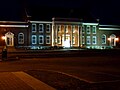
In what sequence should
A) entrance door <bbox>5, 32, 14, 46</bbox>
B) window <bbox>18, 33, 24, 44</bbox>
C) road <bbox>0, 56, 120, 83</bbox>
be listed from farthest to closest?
window <bbox>18, 33, 24, 44</bbox>
entrance door <bbox>5, 32, 14, 46</bbox>
road <bbox>0, 56, 120, 83</bbox>

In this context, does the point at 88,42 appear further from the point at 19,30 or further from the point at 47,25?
the point at 19,30

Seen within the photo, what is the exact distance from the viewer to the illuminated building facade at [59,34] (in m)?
67.4

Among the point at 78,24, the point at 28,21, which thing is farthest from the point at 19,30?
the point at 78,24

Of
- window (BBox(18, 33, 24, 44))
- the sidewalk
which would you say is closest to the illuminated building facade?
window (BBox(18, 33, 24, 44))

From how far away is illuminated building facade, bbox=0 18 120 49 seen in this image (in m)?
67.4

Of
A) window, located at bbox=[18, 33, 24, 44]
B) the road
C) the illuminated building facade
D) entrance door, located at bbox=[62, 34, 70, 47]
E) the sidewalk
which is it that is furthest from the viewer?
entrance door, located at bbox=[62, 34, 70, 47]

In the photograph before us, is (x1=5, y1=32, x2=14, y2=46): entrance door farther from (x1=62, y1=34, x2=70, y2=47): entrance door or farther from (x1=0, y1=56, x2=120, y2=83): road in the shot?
(x1=0, y1=56, x2=120, y2=83): road

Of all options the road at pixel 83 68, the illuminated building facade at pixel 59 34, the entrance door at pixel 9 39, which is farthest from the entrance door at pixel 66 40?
the road at pixel 83 68

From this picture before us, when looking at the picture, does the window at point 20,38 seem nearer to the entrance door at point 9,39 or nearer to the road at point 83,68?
the entrance door at point 9,39

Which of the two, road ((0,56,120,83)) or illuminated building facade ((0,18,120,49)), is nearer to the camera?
road ((0,56,120,83))

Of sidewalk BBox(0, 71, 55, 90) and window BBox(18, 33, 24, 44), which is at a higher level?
window BBox(18, 33, 24, 44)

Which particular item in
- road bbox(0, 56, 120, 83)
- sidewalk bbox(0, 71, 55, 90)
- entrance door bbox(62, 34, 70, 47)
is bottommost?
sidewalk bbox(0, 71, 55, 90)

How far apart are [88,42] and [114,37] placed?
742 cm

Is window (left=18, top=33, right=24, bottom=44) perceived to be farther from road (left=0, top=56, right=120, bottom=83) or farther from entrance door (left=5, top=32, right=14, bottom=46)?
road (left=0, top=56, right=120, bottom=83)
